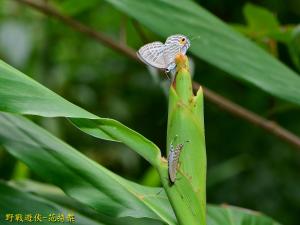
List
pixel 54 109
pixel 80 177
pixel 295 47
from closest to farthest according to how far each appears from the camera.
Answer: pixel 54 109, pixel 80 177, pixel 295 47

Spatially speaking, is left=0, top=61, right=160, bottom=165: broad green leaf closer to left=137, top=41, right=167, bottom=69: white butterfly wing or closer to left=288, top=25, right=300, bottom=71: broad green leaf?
left=137, top=41, right=167, bottom=69: white butterfly wing

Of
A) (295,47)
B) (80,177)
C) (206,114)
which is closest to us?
(80,177)

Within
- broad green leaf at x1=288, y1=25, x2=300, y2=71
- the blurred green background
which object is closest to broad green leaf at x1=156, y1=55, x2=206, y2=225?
broad green leaf at x1=288, y1=25, x2=300, y2=71

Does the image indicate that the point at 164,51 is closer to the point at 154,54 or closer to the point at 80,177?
the point at 154,54

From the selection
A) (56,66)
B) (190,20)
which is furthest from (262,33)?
(56,66)

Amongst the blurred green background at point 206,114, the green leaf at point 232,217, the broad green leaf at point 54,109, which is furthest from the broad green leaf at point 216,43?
the blurred green background at point 206,114

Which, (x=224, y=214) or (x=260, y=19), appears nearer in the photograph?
(x=224, y=214)

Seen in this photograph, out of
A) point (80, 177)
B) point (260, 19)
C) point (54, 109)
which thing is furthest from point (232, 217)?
point (260, 19)
